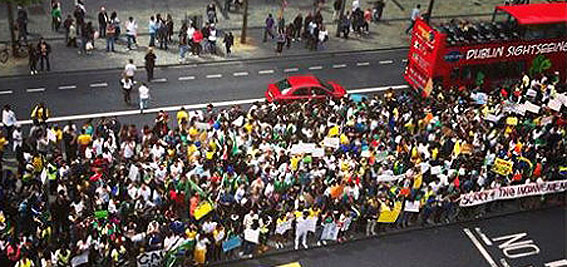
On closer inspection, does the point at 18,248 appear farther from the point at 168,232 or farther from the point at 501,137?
the point at 501,137

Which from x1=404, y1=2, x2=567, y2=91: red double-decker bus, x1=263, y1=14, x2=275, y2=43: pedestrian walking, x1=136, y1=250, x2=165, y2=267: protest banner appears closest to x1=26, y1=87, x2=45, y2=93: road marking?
x1=263, y1=14, x2=275, y2=43: pedestrian walking

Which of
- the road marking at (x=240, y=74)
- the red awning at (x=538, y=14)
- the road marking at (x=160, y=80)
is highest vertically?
the red awning at (x=538, y=14)

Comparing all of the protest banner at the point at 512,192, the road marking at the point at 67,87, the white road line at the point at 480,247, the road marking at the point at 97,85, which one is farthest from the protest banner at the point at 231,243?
the road marking at the point at 67,87

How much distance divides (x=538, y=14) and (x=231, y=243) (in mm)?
19565

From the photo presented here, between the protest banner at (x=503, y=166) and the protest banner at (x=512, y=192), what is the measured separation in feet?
1.98

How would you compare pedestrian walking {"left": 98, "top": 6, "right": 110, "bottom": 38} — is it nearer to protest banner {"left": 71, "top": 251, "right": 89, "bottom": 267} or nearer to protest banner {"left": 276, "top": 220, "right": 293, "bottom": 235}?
protest banner {"left": 276, "top": 220, "right": 293, "bottom": 235}

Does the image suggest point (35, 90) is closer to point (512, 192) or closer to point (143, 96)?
point (143, 96)

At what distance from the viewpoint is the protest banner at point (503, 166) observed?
2541cm

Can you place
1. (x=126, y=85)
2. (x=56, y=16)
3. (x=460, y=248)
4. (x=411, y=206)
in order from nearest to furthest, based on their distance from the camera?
(x=411, y=206) → (x=460, y=248) → (x=126, y=85) → (x=56, y=16)

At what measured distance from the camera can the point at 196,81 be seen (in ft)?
107

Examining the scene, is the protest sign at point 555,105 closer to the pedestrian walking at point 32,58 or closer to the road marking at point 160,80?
the road marking at point 160,80

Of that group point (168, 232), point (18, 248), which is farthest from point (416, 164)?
point (18, 248)

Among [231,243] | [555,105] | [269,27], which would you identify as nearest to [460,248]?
[231,243]

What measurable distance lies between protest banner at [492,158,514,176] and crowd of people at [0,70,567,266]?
0.75 feet
